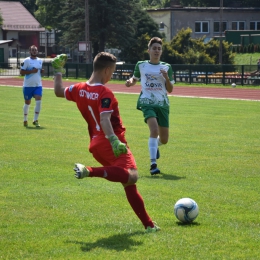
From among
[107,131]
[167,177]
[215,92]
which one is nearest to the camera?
[107,131]

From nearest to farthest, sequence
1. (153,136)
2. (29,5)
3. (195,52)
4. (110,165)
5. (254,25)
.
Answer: (110,165)
(153,136)
(195,52)
(254,25)
(29,5)

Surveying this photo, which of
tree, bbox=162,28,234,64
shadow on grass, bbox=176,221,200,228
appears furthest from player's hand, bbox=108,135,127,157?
tree, bbox=162,28,234,64

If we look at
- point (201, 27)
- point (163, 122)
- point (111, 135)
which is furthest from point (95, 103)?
point (201, 27)

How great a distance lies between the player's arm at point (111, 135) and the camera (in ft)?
20.0

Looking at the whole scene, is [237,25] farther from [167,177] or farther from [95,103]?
[95,103]

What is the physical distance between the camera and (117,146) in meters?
6.08

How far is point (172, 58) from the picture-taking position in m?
57.2

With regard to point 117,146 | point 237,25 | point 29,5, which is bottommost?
point 117,146

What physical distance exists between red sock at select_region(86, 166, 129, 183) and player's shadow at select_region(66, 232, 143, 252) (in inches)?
23.5

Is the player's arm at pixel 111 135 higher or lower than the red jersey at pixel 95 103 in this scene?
lower

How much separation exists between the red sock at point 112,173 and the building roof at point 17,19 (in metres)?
92.4

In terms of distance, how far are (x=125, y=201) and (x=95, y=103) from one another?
2163mm

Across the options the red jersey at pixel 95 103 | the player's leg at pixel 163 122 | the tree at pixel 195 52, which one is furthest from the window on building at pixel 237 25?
the red jersey at pixel 95 103

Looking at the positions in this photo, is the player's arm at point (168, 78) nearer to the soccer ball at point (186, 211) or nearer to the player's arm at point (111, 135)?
the soccer ball at point (186, 211)
